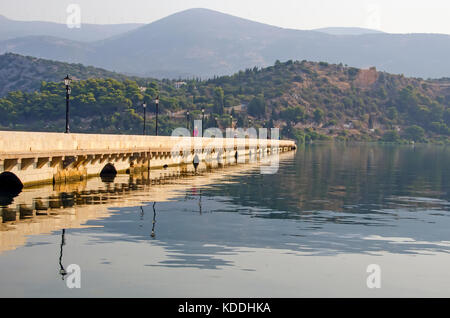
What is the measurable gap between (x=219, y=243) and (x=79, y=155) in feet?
71.8

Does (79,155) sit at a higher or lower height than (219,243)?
higher

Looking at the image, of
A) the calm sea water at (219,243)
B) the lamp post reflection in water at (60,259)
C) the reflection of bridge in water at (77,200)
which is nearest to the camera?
the calm sea water at (219,243)

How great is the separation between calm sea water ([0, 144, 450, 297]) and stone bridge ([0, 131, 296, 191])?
151cm

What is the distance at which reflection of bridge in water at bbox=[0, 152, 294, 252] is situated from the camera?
83.1 feet

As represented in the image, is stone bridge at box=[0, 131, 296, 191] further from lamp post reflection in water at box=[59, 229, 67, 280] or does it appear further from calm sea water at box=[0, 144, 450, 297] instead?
lamp post reflection in water at box=[59, 229, 67, 280]

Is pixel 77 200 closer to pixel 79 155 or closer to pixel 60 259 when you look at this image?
pixel 79 155

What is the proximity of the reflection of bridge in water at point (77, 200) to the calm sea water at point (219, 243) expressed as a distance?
0.08 metres

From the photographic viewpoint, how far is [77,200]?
33656 mm

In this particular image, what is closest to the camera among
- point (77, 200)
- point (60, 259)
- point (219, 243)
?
point (60, 259)

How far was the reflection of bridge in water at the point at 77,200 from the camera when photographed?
2533 centimetres

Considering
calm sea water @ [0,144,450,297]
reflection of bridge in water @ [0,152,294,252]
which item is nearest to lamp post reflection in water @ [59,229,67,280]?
calm sea water @ [0,144,450,297]

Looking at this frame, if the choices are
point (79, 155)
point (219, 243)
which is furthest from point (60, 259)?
point (79, 155)

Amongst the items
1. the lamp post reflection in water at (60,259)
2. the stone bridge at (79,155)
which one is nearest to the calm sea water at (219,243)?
the lamp post reflection in water at (60,259)

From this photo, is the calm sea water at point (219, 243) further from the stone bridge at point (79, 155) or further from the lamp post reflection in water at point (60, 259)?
the stone bridge at point (79, 155)
